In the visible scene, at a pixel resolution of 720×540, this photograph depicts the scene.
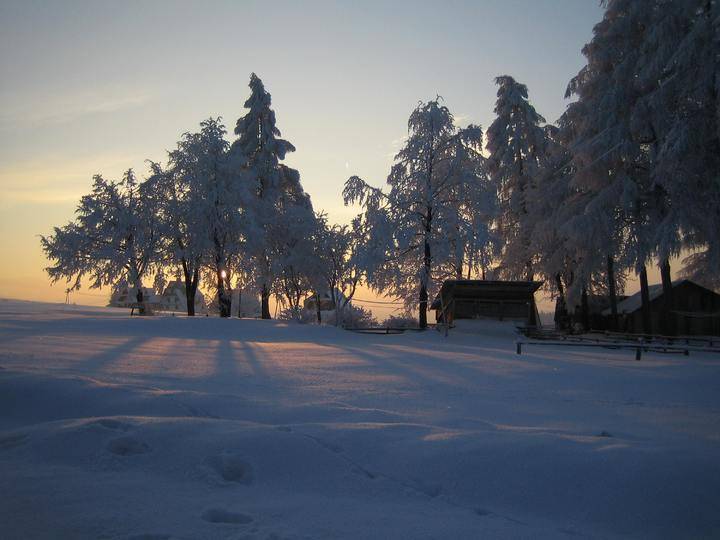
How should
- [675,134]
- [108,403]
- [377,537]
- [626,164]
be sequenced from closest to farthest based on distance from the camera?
1. [377,537]
2. [108,403]
3. [675,134]
4. [626,164]

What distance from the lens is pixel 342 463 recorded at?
4.95 metres

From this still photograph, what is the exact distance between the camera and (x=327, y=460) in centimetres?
500

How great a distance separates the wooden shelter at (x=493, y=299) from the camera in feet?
93.4

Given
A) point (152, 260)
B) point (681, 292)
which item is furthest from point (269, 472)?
point (681, 292)

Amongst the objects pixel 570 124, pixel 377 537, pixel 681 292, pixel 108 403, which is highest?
pixel 570 124

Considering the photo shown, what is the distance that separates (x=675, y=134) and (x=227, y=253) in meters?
25.8

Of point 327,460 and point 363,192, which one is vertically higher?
point 363,192

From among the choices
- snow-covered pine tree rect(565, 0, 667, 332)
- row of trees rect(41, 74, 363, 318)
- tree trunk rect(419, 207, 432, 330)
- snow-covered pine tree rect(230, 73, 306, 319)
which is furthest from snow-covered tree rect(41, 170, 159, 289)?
snow-covered pine tree rect(565, 0, 667, 332)

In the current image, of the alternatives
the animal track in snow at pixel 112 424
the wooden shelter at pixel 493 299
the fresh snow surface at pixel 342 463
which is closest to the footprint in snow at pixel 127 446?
the fresh snow surface at pixel 342 463

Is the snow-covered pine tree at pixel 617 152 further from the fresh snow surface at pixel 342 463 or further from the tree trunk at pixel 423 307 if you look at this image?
the fresh snow surface at pixel 342 463

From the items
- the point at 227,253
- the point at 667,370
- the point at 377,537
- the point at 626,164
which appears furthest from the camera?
the point at 227,253

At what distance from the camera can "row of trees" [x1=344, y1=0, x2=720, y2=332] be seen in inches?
795

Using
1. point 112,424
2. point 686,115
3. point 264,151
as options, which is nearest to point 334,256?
point 264,151

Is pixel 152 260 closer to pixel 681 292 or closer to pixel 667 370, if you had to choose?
pixel 667 370
